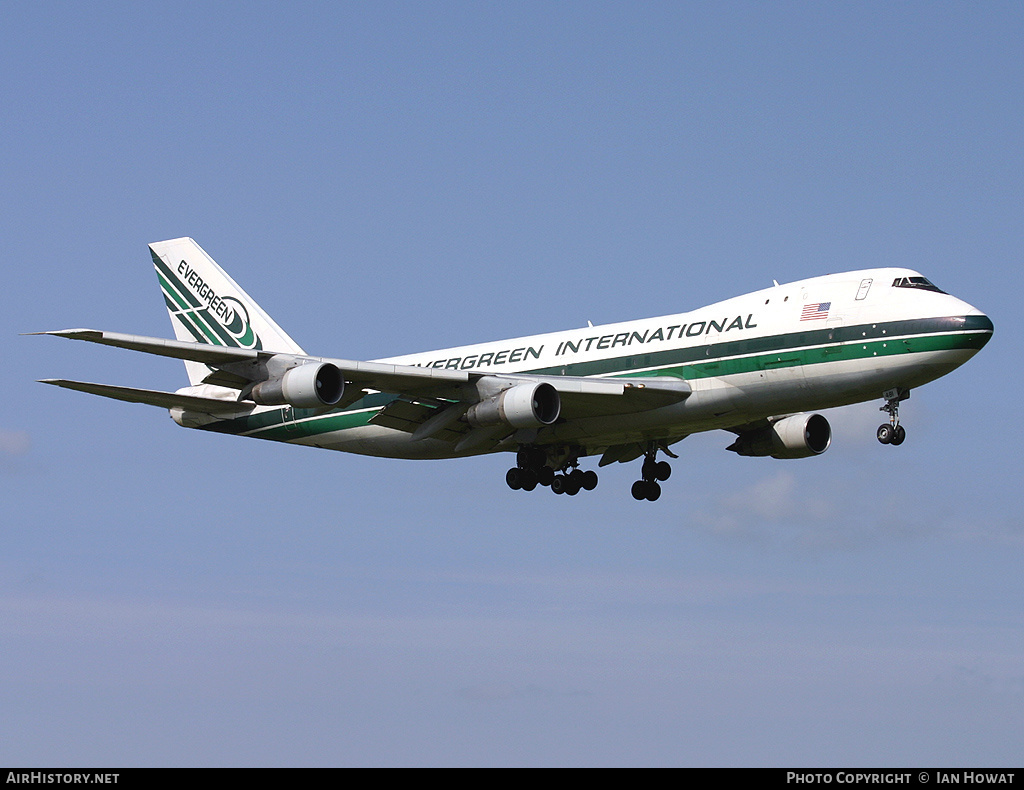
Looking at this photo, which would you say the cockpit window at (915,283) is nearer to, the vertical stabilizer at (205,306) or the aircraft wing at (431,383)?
the aircraft wing at (431,383)

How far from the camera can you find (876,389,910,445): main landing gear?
37.2m

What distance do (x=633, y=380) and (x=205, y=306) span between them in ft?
61.1

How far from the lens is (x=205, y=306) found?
50719 mm

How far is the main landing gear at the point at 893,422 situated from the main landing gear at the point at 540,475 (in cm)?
1061

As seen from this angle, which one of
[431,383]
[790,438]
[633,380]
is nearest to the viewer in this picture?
[431,383]

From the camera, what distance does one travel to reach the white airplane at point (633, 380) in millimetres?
37031

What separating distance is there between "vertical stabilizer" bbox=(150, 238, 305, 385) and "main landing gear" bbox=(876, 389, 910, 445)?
21.3 meters

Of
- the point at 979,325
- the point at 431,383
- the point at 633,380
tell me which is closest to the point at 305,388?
the point at 431,383

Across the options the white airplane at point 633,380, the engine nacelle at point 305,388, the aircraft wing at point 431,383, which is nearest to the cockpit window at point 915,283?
the white airplane at point 633,380

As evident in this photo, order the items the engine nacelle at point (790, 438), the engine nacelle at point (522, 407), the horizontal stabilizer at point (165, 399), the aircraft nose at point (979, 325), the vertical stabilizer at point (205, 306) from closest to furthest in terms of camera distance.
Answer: the aircraft nose at point (979, 325)
the engine nacelle at point (522, 407)
the horizontal stabilizer at point (165, 399)
the engine nacelle at point (790, 438)
the vertical stabilizer at point (205, 306)

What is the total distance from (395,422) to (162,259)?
14179 millimetres

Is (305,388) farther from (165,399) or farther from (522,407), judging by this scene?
(165,399)
